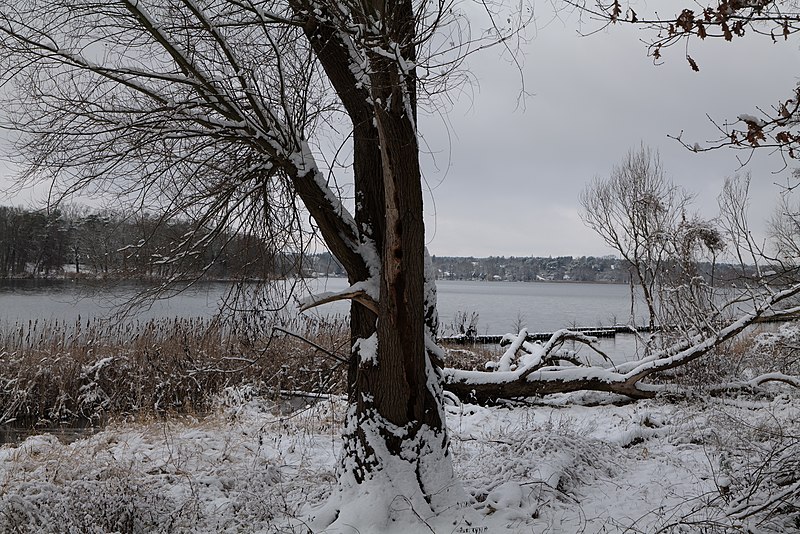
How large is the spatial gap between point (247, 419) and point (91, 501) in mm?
3457

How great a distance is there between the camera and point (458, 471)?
582 centimetres

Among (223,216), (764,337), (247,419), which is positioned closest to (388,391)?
(223,216)

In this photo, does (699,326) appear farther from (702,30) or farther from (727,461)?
(702,30)

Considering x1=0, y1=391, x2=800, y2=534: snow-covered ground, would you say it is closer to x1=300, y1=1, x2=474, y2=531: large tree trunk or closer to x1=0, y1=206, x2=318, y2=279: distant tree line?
x1=300, y1=1, x2=474, y2=531: large tree trunk

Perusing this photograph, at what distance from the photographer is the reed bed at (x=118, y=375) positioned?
927cm

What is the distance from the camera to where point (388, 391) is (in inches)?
176

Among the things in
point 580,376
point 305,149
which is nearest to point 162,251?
point 305,149

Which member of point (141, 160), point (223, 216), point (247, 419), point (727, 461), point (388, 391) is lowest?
point (247, 419)

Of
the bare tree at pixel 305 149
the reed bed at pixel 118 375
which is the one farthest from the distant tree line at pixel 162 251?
the reed bed at pixel 118 375

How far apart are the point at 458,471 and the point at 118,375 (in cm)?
712

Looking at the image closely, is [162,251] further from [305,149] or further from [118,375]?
[118,375]

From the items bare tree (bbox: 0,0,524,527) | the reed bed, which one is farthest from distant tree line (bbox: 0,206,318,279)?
the reed bed

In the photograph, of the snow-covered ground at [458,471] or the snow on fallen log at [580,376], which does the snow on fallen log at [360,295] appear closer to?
the snow-covered ground at [458,471]

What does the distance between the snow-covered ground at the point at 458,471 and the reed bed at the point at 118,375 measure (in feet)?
5.08
